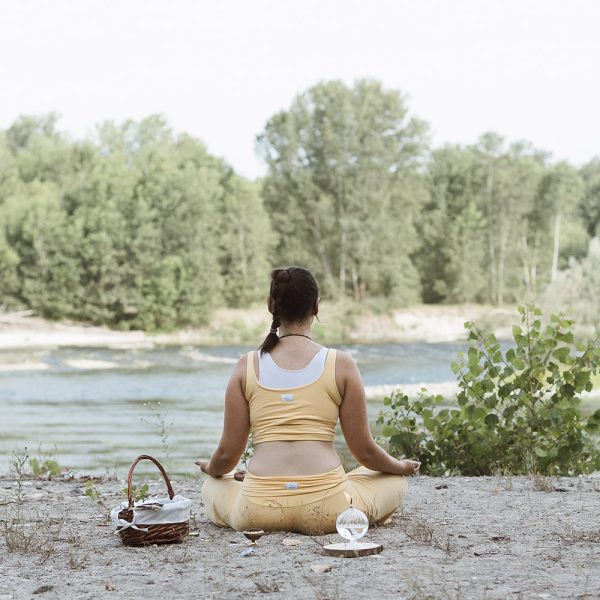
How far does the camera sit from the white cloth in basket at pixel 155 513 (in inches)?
173

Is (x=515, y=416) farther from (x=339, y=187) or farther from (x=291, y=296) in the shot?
(x=339, y=187)

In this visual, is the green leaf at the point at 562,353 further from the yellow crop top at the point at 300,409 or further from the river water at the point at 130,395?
the yellow crop top at the point at 300,409

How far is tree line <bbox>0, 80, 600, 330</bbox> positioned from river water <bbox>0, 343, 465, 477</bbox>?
812 centimetres

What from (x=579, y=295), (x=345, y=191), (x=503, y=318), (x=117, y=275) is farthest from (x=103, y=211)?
(x=579, y=295)

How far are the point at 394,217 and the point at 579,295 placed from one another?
1948 cm

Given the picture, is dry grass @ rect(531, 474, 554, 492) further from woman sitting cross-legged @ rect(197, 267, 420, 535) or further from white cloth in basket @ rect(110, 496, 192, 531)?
white cloth in basket @ rect(110, 496, 192, 531)

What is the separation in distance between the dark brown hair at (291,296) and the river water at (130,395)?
7.16 ft

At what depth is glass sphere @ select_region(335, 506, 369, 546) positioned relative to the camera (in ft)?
13.5

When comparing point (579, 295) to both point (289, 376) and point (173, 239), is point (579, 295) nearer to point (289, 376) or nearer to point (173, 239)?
point (173, 239)

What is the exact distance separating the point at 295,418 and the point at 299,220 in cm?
4624

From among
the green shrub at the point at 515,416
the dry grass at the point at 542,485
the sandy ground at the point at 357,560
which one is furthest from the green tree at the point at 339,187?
the sandy ground at the point at 357,560

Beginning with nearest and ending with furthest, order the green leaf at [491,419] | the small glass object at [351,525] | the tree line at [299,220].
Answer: the small glass object at [351,525] < the green leaf at [491,419] < the tree line at [299,220]

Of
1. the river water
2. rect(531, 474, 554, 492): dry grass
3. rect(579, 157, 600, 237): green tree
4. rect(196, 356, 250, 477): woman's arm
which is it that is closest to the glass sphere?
rect(196, 356, 250, 477): woman's arm

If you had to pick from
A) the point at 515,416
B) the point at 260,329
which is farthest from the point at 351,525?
the point at 260,329
